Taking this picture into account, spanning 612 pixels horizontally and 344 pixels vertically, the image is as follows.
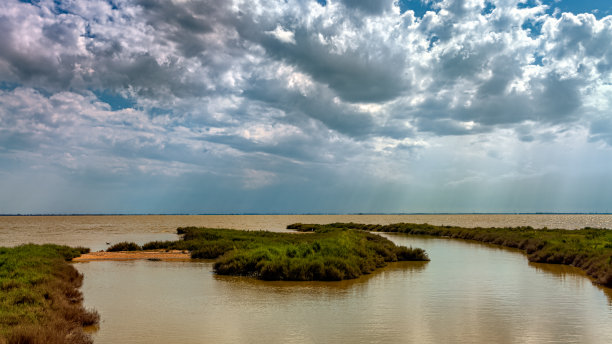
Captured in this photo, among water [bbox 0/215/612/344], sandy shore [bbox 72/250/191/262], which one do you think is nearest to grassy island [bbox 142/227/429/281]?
water [bbox 0/215/612/344]

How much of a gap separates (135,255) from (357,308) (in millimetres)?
25977

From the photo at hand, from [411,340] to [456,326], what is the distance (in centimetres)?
226

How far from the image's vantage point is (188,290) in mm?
19844

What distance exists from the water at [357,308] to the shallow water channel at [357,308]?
0.03 metres

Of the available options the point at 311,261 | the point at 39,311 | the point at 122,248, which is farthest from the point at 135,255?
the point at 39,311

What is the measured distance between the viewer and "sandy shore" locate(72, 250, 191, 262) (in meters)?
34.3

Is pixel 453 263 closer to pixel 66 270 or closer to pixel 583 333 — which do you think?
pixel 583 333

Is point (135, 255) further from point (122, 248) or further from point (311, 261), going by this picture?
point (311, 261)

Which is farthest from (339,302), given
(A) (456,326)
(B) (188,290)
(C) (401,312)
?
(B) (188,290)

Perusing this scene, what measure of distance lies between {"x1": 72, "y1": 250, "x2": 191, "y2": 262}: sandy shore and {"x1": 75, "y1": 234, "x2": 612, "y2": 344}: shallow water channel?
8925mm

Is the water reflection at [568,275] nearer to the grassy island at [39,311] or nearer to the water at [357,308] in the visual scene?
the water at [357,308]

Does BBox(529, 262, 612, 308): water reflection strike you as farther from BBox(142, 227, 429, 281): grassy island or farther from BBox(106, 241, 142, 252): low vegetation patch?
BBox(106, 241, 142, 252): low vegetation patch

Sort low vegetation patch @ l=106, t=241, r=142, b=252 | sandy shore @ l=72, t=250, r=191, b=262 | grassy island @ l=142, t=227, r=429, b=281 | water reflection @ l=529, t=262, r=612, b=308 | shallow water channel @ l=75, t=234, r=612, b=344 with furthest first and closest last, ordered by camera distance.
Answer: low vegetation patch @ l=106, t=241, r=142, b=252
sandy shore @ l=72, t=250, r=191, b=262
grassy island @ l=142, t=227, r=429, b=281
water reflection @ l=529, t=262, r=612, b=308
shallow water channel @ l=75, t=234, r=612, b=344

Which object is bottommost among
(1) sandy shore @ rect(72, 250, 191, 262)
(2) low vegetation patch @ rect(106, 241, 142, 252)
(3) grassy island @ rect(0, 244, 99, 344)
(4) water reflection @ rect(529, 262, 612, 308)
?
(1) sandy shore @ rect(72, 250, 191, 262)
